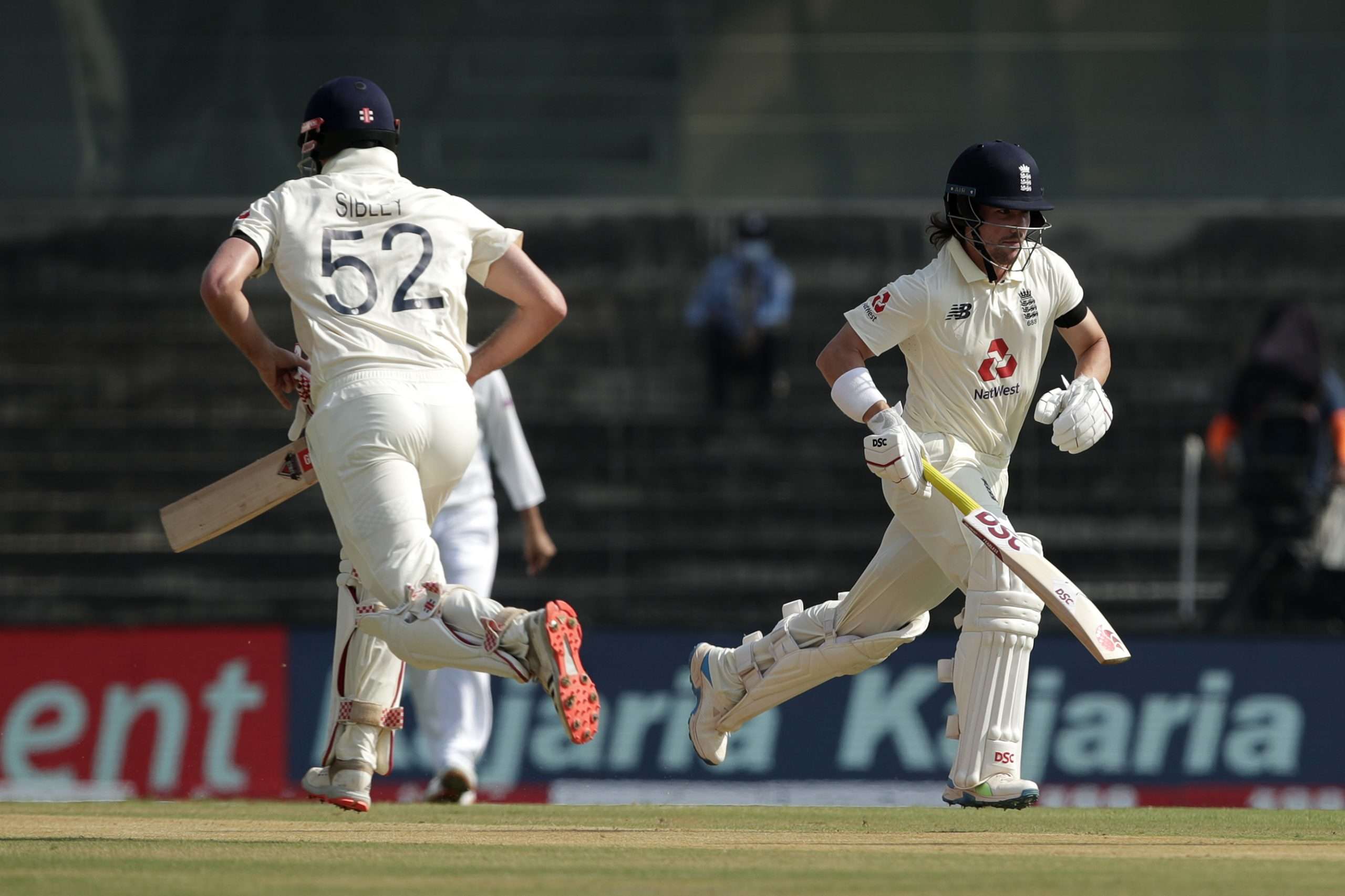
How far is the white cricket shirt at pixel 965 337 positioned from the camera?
18.2 feet

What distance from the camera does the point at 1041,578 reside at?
17.4 feet

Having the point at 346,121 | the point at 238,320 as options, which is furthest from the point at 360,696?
the point at 346,121

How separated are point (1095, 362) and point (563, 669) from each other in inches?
75.0

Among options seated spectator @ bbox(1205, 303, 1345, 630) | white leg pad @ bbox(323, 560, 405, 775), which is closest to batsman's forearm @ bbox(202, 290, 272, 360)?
white leg pad @ bbox(323, 560, 405, 775)

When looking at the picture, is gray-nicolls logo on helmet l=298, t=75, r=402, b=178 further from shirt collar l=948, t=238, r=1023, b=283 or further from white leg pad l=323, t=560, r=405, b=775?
shirt collar l=948, t=238, r=1023, b=283

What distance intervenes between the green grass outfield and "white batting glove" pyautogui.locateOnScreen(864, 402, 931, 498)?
868mm

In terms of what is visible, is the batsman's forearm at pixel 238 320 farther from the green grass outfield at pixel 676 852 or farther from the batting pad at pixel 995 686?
the batting pad at pixel 995 686

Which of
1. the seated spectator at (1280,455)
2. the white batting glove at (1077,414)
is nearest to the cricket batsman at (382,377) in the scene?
the white batting glove at (1077,414)

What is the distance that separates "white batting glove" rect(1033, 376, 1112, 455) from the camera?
5.46 meters

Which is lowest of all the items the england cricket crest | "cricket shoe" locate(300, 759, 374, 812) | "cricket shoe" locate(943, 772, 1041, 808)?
"cricket shoe" locate(300, 759, 374, 812)

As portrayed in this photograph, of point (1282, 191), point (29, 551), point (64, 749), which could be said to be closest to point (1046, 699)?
point (64, 749)

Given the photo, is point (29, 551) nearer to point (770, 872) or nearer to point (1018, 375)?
point (1018, 375)

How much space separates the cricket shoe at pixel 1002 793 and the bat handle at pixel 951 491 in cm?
66

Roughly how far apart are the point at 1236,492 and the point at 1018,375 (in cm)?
572
